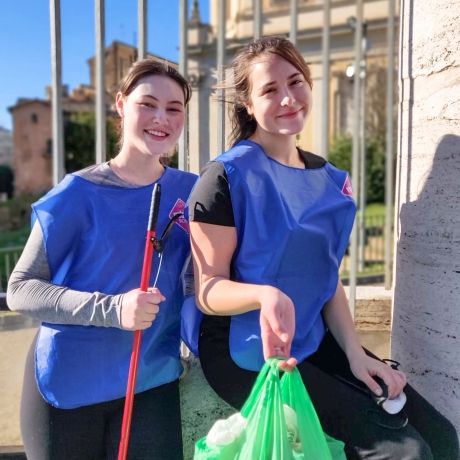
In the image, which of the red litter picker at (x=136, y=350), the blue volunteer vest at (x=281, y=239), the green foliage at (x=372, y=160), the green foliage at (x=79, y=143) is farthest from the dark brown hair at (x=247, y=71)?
the green foliage at (x=79, y=143)

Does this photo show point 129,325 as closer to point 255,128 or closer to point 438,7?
point 255,128

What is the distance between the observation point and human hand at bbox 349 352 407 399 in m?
1.83

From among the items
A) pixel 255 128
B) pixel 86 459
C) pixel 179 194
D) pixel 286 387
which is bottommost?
pixel 86 459

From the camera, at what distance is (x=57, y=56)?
2.47m

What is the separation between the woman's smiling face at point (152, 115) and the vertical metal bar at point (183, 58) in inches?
25.1

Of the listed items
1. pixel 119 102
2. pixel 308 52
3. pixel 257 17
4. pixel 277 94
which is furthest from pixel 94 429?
pixel 308 52

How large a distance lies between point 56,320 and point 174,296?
15.3 inches

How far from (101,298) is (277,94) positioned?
33.1 inches

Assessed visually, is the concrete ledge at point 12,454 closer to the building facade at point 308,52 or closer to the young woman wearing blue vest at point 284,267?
the young woman wearing blue vest at point 284,267

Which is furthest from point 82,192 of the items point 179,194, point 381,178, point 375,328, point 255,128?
point 381,178

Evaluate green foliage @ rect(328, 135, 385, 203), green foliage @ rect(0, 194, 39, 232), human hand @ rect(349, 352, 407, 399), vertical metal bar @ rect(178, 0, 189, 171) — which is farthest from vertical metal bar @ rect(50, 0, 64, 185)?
green foliage @ rect(0, 194, 39, 232)

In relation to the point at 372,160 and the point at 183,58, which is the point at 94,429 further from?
the point at 372,160

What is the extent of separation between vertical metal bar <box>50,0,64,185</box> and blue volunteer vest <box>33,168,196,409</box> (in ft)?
2.20

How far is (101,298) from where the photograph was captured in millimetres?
1785
